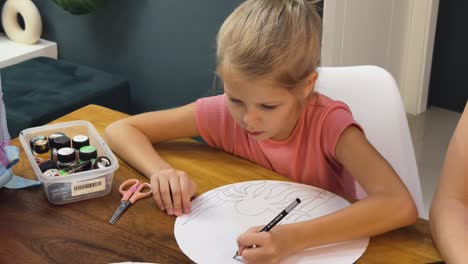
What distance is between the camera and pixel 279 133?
1228mm

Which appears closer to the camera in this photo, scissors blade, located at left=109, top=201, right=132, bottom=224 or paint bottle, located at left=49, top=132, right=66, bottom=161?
scissors blade, located at left=109, top=201, right=132, bottom=224

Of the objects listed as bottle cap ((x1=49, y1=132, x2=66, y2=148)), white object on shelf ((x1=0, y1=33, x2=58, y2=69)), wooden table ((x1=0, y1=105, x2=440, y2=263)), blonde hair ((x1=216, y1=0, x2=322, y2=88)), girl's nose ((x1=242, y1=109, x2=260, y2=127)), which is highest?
blonde hair ((x1=216, y1=0, x2=322, y2=88))

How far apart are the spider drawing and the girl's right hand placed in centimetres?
2

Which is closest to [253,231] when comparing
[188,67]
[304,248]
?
[304,248]

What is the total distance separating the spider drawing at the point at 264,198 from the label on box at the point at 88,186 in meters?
0.16

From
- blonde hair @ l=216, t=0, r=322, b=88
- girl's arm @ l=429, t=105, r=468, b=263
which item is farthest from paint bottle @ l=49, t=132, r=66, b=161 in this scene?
girl's arm @ l=429, t=105, r=468, b=263

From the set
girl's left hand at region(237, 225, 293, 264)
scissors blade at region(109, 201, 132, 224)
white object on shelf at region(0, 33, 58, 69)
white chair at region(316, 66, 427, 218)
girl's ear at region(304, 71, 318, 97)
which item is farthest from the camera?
white object on shelf at region(0, 33, 58, 69)

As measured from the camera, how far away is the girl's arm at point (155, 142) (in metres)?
1.03

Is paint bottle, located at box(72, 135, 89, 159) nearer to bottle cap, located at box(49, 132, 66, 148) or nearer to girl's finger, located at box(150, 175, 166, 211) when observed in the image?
bottle cap, located at box(49, 132, 66, 148)

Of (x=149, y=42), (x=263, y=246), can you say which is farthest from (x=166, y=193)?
(x=149, y=42)

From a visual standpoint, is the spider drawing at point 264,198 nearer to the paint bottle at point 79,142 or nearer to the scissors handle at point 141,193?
the scissors handle at point 141,193

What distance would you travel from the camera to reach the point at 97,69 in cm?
265

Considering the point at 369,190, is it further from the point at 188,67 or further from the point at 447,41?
the point at 447,41

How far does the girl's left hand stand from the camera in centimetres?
88
